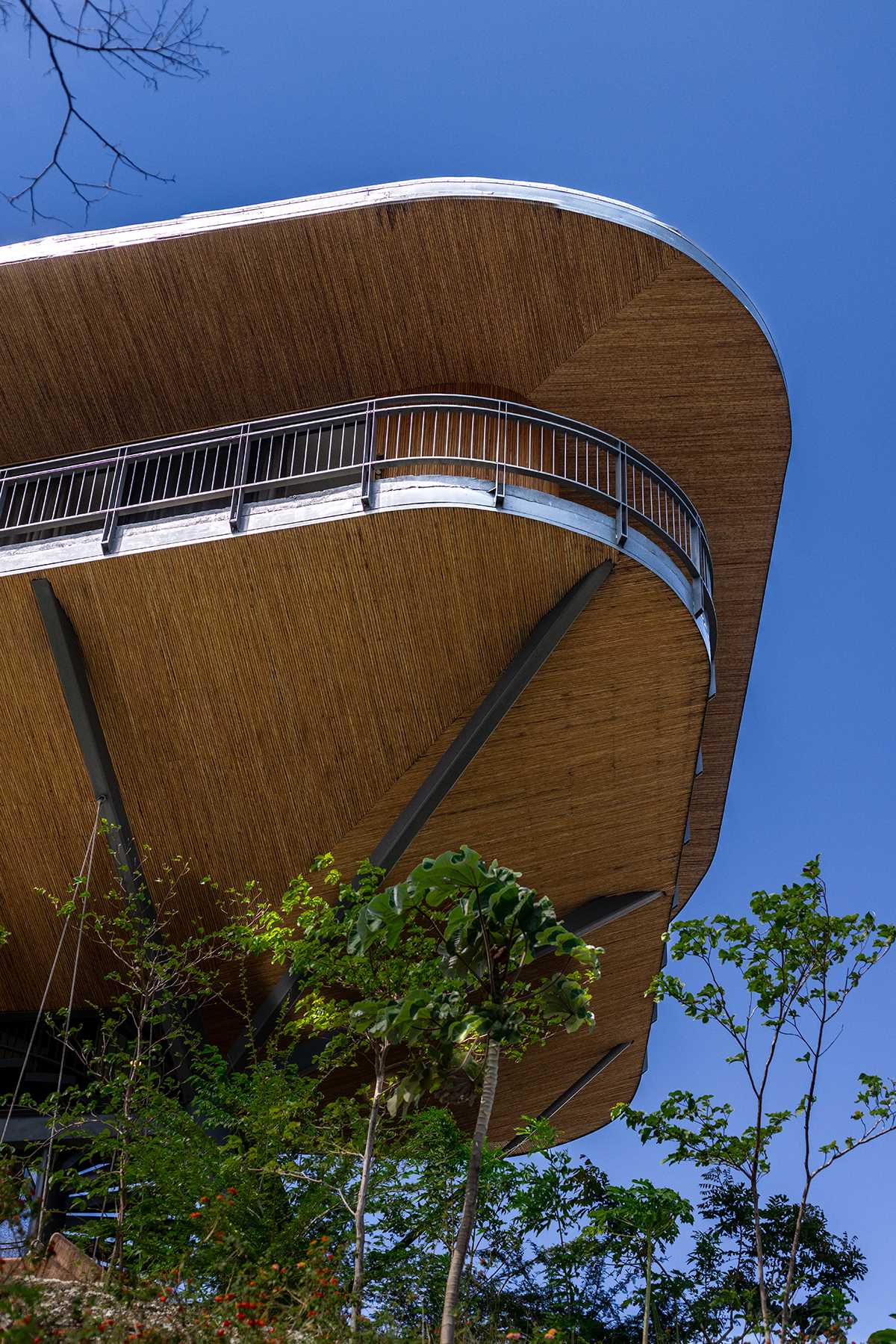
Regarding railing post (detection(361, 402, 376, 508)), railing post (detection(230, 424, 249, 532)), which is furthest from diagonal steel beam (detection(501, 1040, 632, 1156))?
railing post (detection(230, 424, 249, 532))

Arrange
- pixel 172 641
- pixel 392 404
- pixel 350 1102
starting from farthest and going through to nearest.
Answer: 1. pixel 392 404
2. pixel 172 641
3. pixel 350 1102

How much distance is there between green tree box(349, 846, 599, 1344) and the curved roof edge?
865cm

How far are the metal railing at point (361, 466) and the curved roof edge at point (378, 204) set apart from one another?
2312 mm

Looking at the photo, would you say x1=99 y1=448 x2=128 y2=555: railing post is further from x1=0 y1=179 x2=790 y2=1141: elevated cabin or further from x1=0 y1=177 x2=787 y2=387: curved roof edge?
x1=0 y1=177 x2=787 y2=387: curved roof edge

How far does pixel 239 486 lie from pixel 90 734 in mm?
3204

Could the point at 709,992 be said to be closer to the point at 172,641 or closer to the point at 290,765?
the point at 290,765

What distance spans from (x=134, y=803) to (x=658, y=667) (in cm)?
632

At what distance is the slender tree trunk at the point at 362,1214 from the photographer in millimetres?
7149

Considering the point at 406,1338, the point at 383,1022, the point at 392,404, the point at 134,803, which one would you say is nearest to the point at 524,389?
the point at 392,404

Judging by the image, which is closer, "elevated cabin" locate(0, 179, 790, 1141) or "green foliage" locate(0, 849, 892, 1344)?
"green foliage" locate(0, 849, 892, 1344)

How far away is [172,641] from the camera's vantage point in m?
12.4

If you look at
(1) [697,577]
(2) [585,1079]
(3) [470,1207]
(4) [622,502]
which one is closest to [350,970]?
(3) [470,1207]

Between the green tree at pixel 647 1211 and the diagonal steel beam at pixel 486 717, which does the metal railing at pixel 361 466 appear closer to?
the diagonal steel beam at pixel 486 717

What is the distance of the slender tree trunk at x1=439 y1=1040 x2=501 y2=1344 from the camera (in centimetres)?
629
